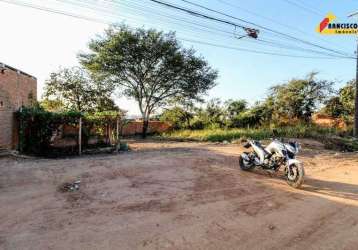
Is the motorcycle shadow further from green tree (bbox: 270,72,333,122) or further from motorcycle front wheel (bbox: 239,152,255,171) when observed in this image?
green tree (bbox: 270,72,333,122)

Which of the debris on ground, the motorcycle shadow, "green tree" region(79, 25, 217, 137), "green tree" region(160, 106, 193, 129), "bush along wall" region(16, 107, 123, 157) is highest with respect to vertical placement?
"green tree" region(79, 25, 217, 137)

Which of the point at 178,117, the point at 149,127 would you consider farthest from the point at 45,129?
the point at 149,127

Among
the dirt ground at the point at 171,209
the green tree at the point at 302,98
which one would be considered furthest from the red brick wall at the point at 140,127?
the dirt ground at the point at 171,209

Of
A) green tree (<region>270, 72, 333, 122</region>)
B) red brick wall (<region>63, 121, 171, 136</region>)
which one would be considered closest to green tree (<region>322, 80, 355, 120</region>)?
green tree (<region>270, 72, 333, 122</region>)

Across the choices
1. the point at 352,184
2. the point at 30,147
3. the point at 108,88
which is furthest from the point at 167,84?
the point at 352,184

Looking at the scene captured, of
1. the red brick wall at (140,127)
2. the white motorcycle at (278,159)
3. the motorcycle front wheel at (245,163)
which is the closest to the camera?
the white motorcycle at (278,159)

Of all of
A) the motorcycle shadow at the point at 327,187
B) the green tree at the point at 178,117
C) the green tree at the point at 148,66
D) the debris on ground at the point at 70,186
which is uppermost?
the green tree at the point at 148,66

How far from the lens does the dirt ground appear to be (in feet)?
11.6

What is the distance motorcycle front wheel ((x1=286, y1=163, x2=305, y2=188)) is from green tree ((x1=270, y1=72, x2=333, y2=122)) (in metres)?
18.1

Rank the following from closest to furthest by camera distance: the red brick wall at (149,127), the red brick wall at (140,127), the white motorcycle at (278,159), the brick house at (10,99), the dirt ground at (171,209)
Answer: the dirt ground at (171,209)
the white motorcycle at (278,159)
the brick house at (10,99)
the red brick wall at (140,127)
the red brick wall at (149,127)

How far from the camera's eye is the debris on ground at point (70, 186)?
5.60 metres

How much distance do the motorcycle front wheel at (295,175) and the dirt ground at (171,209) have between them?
191 mm

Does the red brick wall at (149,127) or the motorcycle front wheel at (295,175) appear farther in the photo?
the red brick wall at (149,127)

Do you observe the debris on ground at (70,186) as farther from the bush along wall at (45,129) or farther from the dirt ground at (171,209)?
the bush along wall at (45,129)
